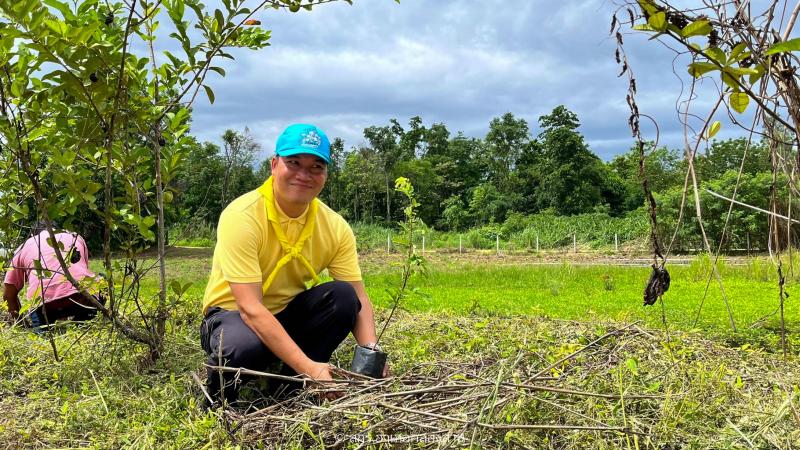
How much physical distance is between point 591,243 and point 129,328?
22.0 m

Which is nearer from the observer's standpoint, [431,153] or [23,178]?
[23,178]

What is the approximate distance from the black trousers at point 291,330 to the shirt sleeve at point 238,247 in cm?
21

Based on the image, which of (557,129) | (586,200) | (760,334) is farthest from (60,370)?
(557,129)

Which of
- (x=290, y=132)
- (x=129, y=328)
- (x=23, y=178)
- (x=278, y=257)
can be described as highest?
(x=290, y=132)

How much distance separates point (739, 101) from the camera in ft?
5.24

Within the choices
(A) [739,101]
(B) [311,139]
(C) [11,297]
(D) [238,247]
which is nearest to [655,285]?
(A) [739,101]

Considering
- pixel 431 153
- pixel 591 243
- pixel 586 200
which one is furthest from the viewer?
pixel 431 153

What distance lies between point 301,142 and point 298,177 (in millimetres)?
153

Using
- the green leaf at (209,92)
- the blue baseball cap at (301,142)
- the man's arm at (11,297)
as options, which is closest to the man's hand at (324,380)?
the blue baseball cap at (301,142)

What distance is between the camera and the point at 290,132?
2340 mm

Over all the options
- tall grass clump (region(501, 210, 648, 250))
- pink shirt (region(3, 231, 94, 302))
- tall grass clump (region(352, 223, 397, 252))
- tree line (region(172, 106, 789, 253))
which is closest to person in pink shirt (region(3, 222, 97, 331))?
pink shirt (region(3, 231, 94, 302))

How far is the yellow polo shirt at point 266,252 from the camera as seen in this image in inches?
90.7

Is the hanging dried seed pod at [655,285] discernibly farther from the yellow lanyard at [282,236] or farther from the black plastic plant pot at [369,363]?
the yellow lanyard at [282,236]

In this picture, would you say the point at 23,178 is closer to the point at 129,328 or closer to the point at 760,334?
the point at 129,328
